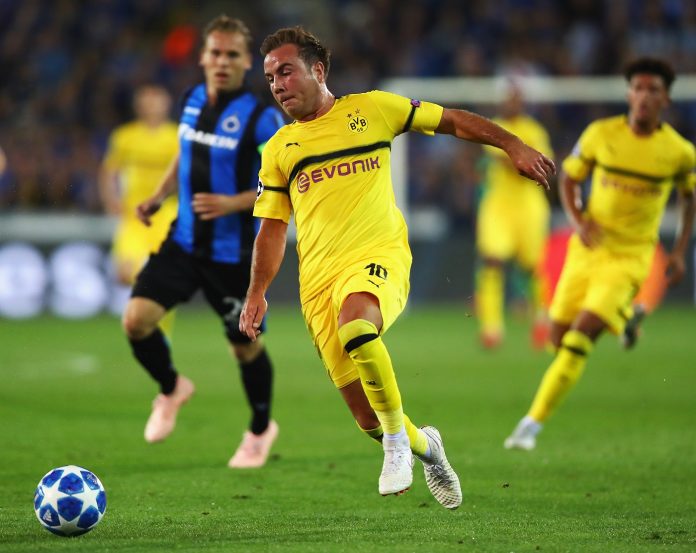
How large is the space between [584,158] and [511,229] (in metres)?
5.91

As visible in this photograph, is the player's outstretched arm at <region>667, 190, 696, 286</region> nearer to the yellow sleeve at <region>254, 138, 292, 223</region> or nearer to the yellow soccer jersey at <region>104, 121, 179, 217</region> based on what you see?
the yellow sleeve at <region>254, 138, 292, 223</region>

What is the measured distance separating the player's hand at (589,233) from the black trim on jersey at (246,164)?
220 centimetres

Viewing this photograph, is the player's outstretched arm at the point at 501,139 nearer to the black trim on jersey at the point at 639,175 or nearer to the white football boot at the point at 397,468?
the white football boot at the point at 397,468

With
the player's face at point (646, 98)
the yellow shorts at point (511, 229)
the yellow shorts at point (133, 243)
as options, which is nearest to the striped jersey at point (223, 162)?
the player's face at point (646, 98)

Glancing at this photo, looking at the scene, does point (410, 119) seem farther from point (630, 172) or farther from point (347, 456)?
point (630, 172)

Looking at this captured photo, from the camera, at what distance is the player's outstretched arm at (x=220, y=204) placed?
24.5 ft

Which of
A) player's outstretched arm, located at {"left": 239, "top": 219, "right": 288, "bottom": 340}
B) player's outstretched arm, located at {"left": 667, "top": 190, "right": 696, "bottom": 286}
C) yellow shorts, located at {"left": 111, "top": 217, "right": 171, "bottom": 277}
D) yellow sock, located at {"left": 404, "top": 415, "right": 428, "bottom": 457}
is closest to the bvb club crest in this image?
player's outstretched arm, located at {"left": 239, "top": 219, "right": 288, "bottom": 340}

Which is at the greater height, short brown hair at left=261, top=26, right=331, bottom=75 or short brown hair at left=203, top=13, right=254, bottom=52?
short brown hair at left=203, top=13, right=254, bottom=52

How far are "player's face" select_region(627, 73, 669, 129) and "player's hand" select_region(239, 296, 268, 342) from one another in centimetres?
349

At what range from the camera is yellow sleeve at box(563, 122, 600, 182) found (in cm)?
860

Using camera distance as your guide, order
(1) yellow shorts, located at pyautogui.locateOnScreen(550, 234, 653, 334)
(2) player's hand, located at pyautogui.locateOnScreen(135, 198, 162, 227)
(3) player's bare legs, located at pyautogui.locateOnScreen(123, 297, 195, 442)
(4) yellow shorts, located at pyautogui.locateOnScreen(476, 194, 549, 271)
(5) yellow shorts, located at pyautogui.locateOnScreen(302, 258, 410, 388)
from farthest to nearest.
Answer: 1. (4) yellow shorts, located at pyautogui.locateOnScreen(476, 194, 549, 271)
2. (1) yellow shorts, located at pyautogui.locateOnScreen(550, 234, 653, 334)
3. (2) player's hand, located at pyautogui.locateOnScreen(135, 198, 162, 227)
4. (3) player's bare legs, located at pyautogui.locateOnScreen(123, 297, 195, 442)
5. (5) yellow shorts, located at pyautogui.locateOnScreen(302, 258, 410, 388)

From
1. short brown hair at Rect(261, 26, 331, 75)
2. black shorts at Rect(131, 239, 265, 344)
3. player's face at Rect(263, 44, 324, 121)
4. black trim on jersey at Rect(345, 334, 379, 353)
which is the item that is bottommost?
black shorts at Rect(131, 239, 265, 344)

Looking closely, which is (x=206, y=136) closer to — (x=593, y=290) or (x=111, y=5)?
(x=593, y=290)

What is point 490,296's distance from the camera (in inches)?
554
